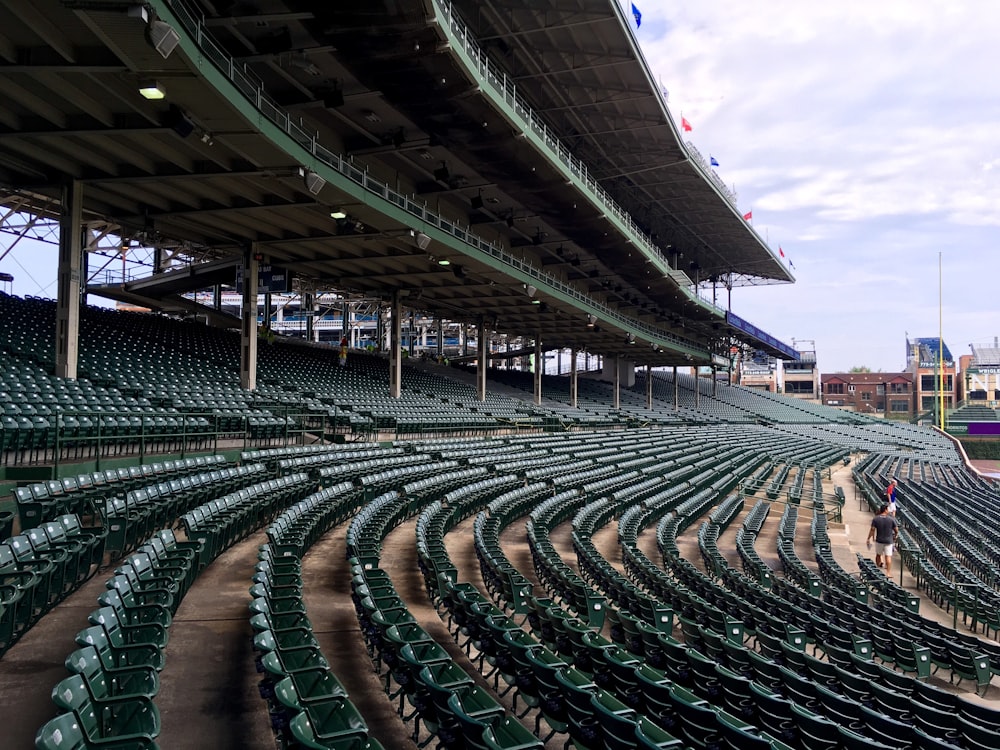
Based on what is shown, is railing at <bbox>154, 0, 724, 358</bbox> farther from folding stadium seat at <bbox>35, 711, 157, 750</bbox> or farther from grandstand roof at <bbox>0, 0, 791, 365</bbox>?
folding stadium seat at <bbox>35, 711, 157, 750</bbox>

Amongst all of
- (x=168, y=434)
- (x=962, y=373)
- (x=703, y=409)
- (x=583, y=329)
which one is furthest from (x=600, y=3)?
(x=962, y=373)

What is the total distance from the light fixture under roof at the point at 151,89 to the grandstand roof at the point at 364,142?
6.5 inches

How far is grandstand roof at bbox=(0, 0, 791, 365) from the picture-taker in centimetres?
1364

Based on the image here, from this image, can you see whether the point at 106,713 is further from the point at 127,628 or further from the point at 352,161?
the point at 352,161

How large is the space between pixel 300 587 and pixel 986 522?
2337 cm

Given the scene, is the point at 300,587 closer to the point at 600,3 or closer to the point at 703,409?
the point at 600,3

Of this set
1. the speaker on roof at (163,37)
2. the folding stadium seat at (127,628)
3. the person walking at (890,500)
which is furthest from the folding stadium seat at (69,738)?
the person walking at (890,500)

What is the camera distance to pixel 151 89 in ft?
40.9

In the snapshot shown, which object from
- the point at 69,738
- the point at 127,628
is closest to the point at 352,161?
the point at 127,628

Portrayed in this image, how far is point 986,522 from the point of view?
74.7ft

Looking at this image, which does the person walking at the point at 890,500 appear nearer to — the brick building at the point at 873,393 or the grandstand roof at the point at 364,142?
the grandstand roof at the point at 364,142

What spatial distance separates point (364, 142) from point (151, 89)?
43.6 ft

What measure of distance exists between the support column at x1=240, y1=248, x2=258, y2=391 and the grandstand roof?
84cm

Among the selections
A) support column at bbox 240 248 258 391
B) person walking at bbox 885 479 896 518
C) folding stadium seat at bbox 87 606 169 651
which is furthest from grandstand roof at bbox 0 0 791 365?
person walking at bbox 885 479 896 518
